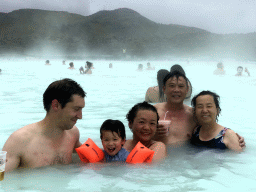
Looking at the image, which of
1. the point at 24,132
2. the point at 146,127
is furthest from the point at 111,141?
the point at 24,132

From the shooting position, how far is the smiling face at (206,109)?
3.35 meters

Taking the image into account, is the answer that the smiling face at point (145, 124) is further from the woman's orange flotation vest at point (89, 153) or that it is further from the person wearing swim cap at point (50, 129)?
the person wearing swim cap at point (50, 129)

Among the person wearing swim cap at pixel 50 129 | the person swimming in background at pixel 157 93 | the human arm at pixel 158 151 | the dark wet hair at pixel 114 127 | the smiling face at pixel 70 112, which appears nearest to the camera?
the person wearing swim cap at pixel 50 129

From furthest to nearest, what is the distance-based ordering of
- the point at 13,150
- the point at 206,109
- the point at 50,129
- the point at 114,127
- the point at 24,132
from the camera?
the point at 206,109
the point at 114,127
the point at 50,129
the point at 24,132
the point at 13,150

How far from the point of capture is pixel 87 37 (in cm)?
10925

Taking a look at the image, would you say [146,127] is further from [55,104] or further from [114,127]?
[55,104]

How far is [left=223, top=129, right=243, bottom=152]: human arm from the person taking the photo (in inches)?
134

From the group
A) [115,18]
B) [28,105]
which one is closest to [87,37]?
[115,18]

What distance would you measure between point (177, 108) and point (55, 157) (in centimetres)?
187

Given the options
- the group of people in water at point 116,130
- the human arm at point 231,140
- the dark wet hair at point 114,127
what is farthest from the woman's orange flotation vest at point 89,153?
the human arm at point 231,140

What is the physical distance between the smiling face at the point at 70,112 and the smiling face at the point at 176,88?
4.86ft

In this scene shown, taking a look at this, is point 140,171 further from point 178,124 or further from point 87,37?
point 87,37

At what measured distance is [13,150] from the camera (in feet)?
8.05

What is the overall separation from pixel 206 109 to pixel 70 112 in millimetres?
1593
